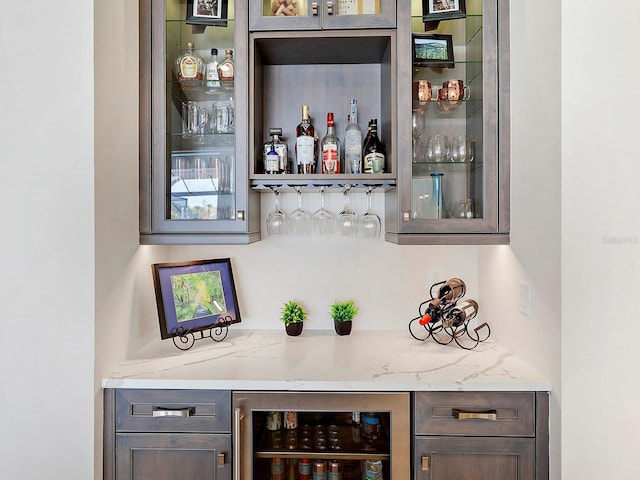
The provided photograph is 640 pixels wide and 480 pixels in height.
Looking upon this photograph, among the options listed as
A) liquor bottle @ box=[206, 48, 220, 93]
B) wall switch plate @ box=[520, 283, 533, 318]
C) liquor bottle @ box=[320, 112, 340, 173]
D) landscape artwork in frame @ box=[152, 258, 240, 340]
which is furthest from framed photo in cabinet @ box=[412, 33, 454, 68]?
landscape artwork in frame @ box=[152, 258, 240, 340]

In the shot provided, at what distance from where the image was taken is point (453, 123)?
1.80 metres

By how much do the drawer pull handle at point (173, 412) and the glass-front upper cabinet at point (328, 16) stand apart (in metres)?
1.39

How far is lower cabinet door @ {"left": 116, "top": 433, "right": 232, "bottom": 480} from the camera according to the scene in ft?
4.92

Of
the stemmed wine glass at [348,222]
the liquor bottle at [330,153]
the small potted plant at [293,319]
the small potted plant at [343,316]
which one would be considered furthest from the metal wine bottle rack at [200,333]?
the liquor bottle at [330,153]

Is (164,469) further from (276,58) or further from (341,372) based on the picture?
(276,58)

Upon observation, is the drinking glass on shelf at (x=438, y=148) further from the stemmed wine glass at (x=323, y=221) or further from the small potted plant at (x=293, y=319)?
the small potted plant at (x=293, y=319)

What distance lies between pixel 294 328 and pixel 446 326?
2.16 ft

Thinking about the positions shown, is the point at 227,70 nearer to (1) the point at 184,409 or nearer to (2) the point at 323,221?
(2) the point at 323,221

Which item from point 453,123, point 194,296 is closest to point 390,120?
point 453,123

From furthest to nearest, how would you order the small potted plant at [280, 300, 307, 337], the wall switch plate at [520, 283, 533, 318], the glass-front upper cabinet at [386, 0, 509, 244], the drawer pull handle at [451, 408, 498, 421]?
the small potted plant at [280, 300, 307, 337]
the glass-front upper cabinet at [386, 0, 509, 244]
the wall switch plate at [520, 283, 533, 318]
the drawer pull handle at [451, 408, 498, 421]

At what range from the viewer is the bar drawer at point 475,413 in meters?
1.47
